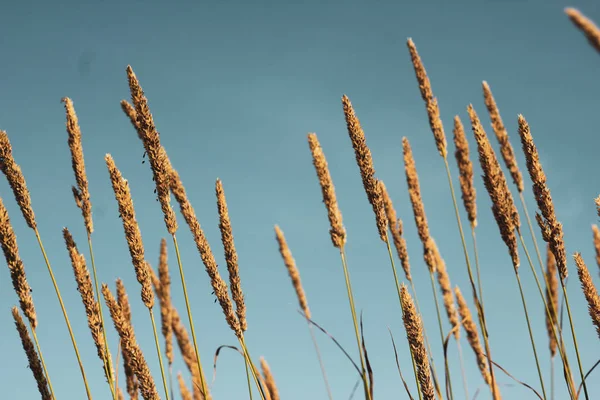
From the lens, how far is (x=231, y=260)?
3.09m

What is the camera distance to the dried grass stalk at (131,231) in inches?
119

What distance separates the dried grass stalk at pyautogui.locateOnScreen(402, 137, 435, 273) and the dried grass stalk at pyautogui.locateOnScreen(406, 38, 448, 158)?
994 millimetres

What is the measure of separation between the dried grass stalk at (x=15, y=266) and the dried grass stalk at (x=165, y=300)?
178 cm

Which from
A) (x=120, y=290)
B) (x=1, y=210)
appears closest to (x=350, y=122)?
(x=1, y=210)

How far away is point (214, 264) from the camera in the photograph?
303 cm

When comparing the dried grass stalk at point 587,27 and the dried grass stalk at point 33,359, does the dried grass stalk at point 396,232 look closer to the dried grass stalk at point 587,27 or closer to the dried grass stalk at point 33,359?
the dried grass stalk at point 33,359

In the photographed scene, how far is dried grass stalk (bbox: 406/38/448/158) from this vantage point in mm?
3656

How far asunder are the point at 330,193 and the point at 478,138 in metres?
0.88

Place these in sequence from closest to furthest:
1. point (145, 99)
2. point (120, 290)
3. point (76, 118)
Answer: point (145, 99) → point (76, 118) → point (120, 290)

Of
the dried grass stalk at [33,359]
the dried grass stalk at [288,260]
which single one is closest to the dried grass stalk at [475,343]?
the dried grass stalk at [288,260]

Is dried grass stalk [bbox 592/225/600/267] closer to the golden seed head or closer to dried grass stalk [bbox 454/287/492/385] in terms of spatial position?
dried grass stalk [bbox 454/287/492/385]

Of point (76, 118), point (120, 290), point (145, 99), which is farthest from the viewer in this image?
point (120, 290)

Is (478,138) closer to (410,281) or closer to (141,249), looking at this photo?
(410,281)

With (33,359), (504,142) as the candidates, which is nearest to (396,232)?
(504,142)
